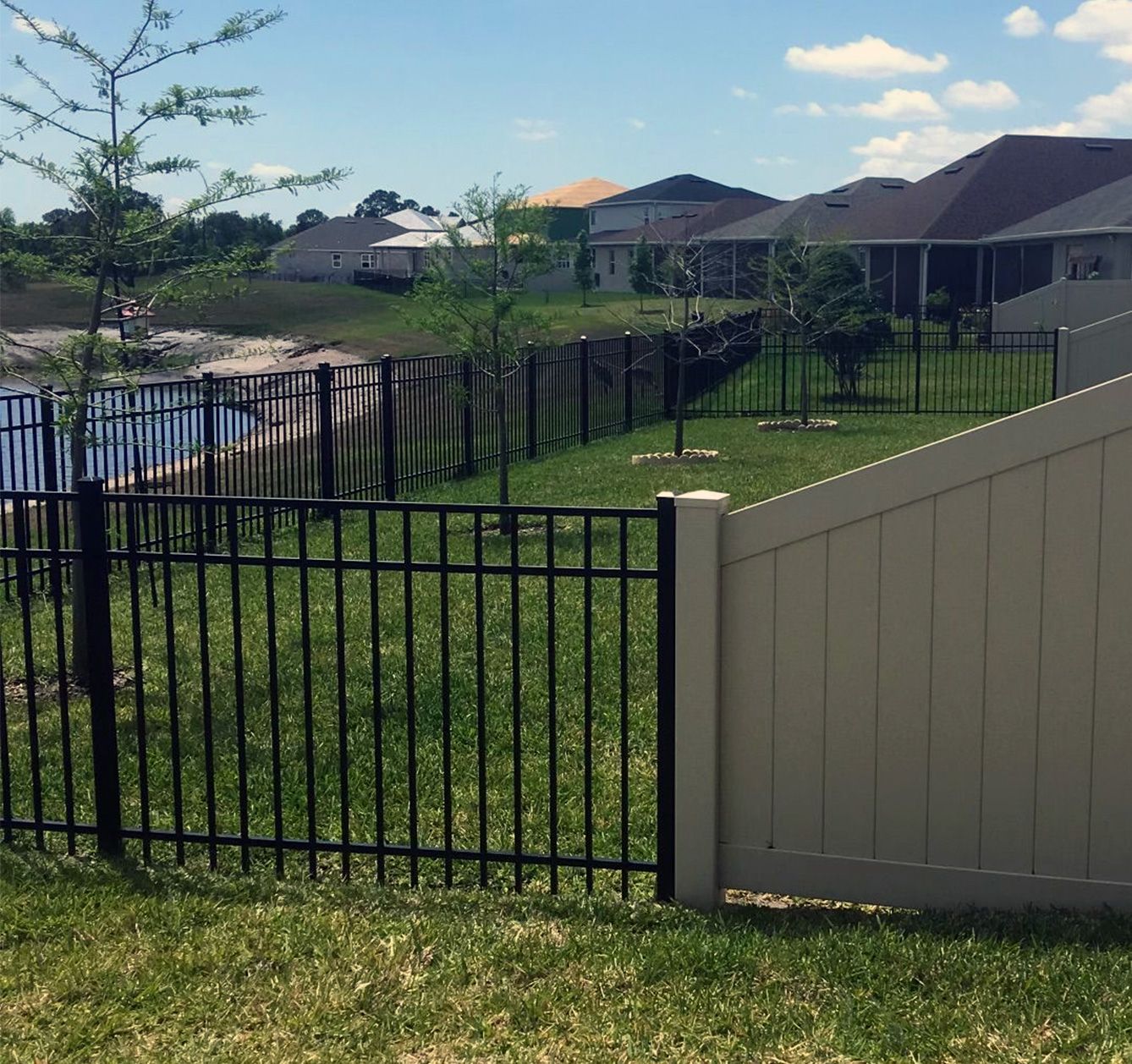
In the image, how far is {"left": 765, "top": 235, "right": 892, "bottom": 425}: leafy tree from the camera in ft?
86.7

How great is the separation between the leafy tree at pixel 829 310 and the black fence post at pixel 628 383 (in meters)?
2.85

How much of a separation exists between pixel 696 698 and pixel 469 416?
41.8 feet

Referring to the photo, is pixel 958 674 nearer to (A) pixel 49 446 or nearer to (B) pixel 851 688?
(B) pixel 851 688

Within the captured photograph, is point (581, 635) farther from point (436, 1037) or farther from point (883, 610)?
point (436, 1037)

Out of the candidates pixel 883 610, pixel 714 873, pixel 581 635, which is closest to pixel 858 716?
pixel 883 610

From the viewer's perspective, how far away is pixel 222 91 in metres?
8.52

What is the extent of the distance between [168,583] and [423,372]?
12016 millimetres

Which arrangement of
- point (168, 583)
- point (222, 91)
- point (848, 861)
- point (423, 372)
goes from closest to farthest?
point (848, 861) < point (168, 583) < point (222, 91) < point (423, 372)

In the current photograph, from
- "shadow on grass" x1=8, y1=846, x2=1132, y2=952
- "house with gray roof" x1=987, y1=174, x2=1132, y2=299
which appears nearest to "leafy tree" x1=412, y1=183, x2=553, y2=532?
"shadow on grass" x1=8, y1=846, x2=1132, y2=952

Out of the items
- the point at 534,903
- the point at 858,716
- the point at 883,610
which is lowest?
the point at 534,903

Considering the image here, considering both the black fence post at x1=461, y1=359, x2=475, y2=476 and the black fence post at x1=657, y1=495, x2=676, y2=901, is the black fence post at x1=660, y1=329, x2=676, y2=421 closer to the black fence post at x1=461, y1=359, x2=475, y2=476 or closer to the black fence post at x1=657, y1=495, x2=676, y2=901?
the black fence post at x1=461, y1=359, x2=475, y2=476

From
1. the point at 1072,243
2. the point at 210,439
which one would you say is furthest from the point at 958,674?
the point at 1072,243

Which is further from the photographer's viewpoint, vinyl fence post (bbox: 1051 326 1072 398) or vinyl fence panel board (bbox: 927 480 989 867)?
vinyl fence post (bbox: 1051 326 1072 398)

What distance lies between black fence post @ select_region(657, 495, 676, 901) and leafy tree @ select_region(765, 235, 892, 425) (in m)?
18.4
